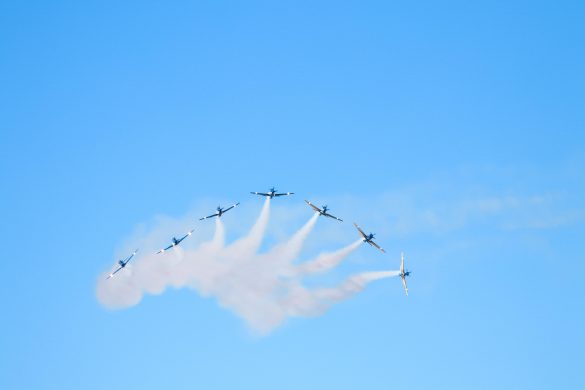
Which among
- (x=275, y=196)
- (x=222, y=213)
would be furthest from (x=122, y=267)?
(x=275, y=196)

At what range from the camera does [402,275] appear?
148000 mm

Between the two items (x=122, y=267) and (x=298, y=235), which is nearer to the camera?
(x=298, y=235)

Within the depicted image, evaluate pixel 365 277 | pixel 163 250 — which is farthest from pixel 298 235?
pixel 163 250

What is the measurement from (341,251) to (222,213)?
92.8 feet

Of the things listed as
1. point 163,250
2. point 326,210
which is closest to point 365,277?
point 326,210

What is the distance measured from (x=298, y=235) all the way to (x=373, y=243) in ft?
57.1

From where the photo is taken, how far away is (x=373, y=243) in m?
145

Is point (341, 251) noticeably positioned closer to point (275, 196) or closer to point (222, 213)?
point (275, 196)

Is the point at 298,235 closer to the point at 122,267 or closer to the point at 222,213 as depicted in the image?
the point at 222,213

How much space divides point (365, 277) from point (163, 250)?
4732 centimetres

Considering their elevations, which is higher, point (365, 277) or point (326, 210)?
point (326, 210)

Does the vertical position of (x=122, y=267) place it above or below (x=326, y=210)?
below

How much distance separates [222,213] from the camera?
145750 millimetres

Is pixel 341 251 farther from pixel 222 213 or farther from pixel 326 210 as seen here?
pixel 222 213
